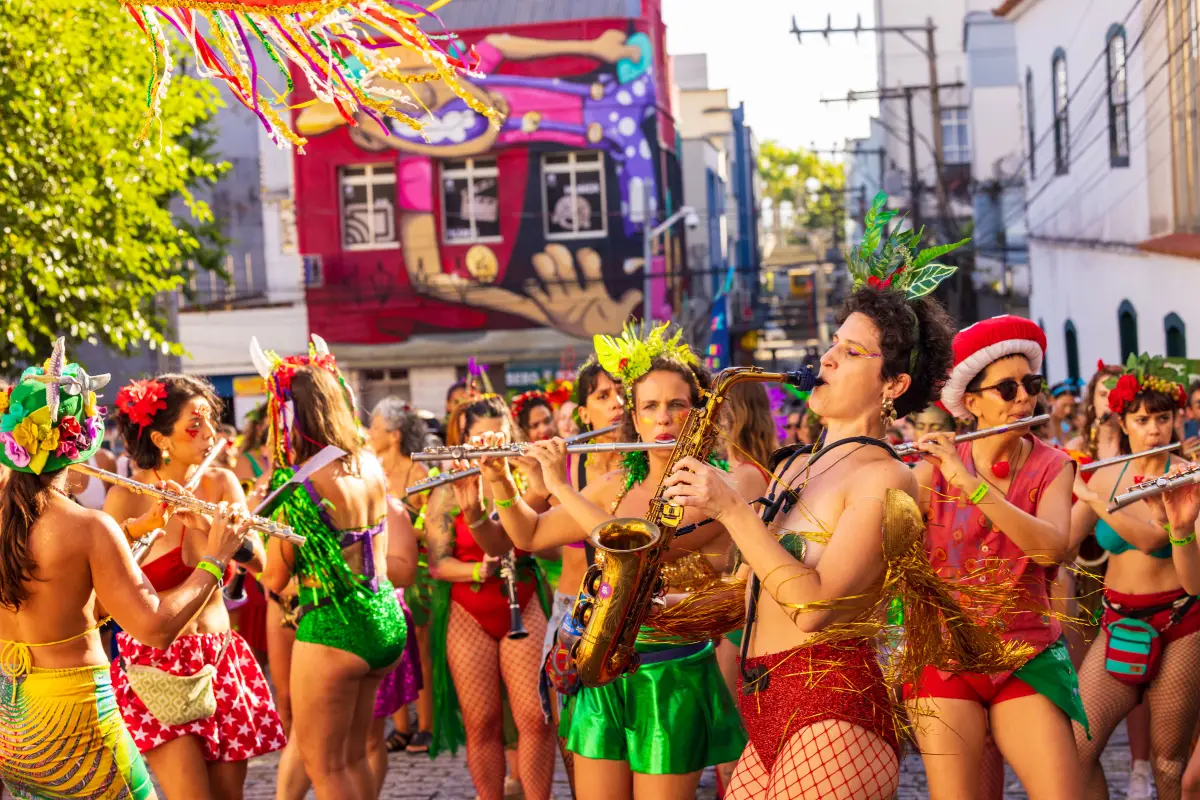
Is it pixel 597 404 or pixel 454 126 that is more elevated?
pixel 454 126

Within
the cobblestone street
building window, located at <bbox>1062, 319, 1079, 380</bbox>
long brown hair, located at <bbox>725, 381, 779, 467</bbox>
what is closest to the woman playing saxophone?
long brown hair, located at <bbox>725, 381, 779, 467</bbox>

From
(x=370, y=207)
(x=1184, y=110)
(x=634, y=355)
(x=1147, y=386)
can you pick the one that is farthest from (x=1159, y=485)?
(x=370, y=207)

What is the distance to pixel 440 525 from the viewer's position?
25.1ft

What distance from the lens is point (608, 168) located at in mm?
33000

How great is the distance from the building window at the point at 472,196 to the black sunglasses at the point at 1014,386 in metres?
28.3

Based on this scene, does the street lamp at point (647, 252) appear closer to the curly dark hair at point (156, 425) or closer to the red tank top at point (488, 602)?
the red tank top at point (488, 602)

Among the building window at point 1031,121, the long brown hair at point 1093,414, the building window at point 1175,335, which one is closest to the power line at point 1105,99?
the building window at point 1031,121

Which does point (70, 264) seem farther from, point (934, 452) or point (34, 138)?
point (934, 452)

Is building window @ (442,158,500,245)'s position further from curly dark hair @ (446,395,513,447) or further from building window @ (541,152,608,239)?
curly dark hair @ (446,395,513,447)

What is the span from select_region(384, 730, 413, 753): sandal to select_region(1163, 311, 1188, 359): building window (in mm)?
12015

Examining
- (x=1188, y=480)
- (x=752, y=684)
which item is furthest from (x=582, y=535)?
(x=1188, y=480)

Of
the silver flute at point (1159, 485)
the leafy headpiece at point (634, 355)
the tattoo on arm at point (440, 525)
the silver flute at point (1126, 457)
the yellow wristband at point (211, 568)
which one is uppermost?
the leafy headpiece at point (634, 355)

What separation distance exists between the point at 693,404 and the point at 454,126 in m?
28.3

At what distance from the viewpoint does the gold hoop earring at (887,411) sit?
3997mm
